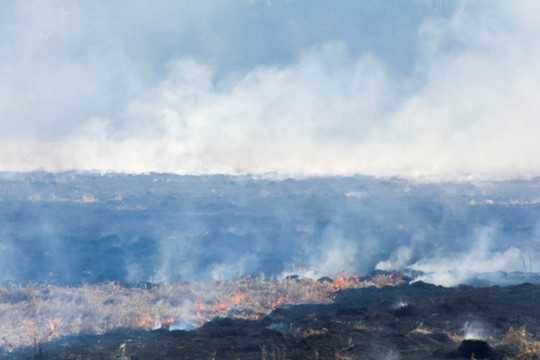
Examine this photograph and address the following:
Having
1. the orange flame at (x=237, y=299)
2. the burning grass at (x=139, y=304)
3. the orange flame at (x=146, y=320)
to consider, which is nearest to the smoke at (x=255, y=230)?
the burning grass at (x=139, y=304)

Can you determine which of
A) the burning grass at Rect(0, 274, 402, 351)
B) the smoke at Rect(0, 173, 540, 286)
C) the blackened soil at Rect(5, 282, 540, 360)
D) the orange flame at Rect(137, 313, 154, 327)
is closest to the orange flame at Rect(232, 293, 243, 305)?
the burning grass at Rect(0, 274, 402, 351)

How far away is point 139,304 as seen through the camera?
796 inches

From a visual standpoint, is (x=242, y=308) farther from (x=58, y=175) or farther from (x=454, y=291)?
(x=58, y=175)

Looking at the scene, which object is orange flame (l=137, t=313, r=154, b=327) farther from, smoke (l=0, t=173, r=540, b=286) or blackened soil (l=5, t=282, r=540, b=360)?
smoke (l=0, t=173, r=540, b=286)

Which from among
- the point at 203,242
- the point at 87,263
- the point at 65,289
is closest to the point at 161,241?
the point at 203,242

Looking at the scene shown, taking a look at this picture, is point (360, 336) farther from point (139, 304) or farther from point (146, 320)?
point (139, 304)

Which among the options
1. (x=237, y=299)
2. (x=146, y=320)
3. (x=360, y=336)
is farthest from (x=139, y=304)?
(x=360, y=336)

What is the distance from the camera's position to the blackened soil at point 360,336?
33.7 feet

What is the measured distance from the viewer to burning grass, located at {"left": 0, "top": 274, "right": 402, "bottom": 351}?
17203 mm

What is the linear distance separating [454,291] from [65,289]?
18.6m

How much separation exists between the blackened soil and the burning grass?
2699 mm

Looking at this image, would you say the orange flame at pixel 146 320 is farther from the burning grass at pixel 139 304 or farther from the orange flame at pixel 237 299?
the orange flame at pixel 237 299

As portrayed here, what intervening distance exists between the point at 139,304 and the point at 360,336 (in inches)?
470

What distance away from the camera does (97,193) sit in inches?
1638
